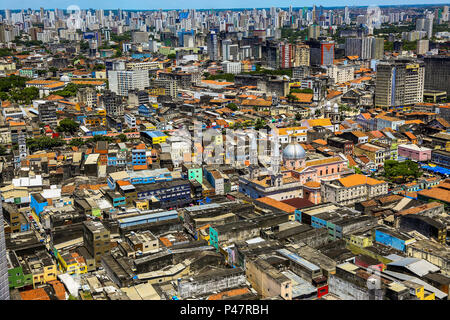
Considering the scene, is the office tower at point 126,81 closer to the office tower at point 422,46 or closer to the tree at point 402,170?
the tree at point 402,170

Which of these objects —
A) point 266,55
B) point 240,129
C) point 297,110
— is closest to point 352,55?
point 266,55

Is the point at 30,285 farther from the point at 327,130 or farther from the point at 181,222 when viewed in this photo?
the point at 327,130

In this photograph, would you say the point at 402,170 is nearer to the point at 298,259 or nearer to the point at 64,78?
the point at 298,259

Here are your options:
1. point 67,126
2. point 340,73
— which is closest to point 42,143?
point 67,126

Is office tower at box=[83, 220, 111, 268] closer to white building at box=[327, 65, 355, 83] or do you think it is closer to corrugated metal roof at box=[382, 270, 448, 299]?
corrugated metal roof at box=[382, 270, 448, 299]

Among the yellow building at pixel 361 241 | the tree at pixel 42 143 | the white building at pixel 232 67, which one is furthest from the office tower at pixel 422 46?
the yellow building at pixel 361 241

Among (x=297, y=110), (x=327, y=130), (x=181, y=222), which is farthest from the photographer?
(x=297, y=110)
